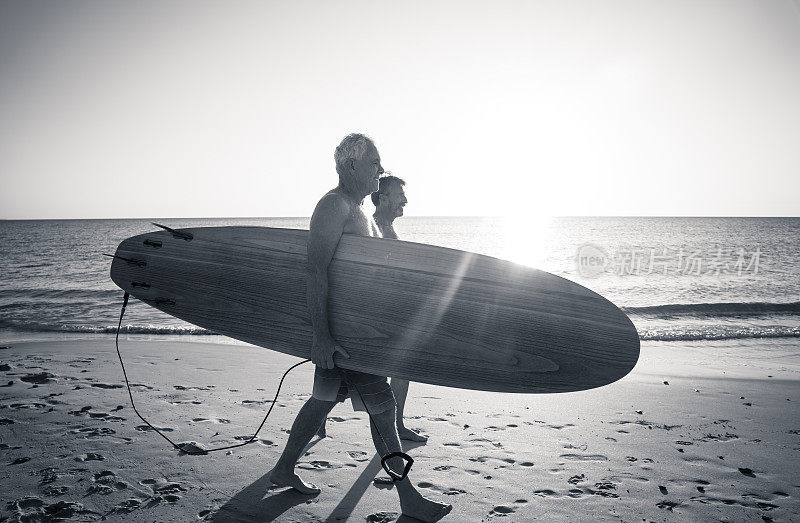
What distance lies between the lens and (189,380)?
189 inches

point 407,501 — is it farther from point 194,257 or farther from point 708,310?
point 708,310

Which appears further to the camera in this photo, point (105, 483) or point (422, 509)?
point (105, 483)

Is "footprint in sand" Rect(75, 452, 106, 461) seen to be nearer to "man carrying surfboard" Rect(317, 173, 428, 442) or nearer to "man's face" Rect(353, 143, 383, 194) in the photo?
"man carrying surfboard" Rect(317, 173, 428, 442)

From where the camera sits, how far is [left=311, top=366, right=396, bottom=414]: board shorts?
2.32m

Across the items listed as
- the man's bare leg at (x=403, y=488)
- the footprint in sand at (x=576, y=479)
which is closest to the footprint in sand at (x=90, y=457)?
the man's bare leg at (x=403, y=488)

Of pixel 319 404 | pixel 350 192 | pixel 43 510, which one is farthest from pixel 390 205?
pixel 43 510

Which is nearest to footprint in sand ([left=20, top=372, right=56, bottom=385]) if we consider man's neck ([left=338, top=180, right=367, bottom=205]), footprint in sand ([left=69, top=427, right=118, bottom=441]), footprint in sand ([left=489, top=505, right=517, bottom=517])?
footprint in sand ([left=69, top=427, right=118, bottom=441])

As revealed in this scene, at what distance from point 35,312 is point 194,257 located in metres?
10.3

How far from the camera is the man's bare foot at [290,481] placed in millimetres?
2441

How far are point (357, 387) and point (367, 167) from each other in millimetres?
1069

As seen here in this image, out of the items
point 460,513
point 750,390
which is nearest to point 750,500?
point 460,513

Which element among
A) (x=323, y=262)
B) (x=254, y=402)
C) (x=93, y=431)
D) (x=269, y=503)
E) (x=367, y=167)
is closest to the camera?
(x=323, y=262)

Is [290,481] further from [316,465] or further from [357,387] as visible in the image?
[357,387]

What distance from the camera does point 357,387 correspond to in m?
2.33
